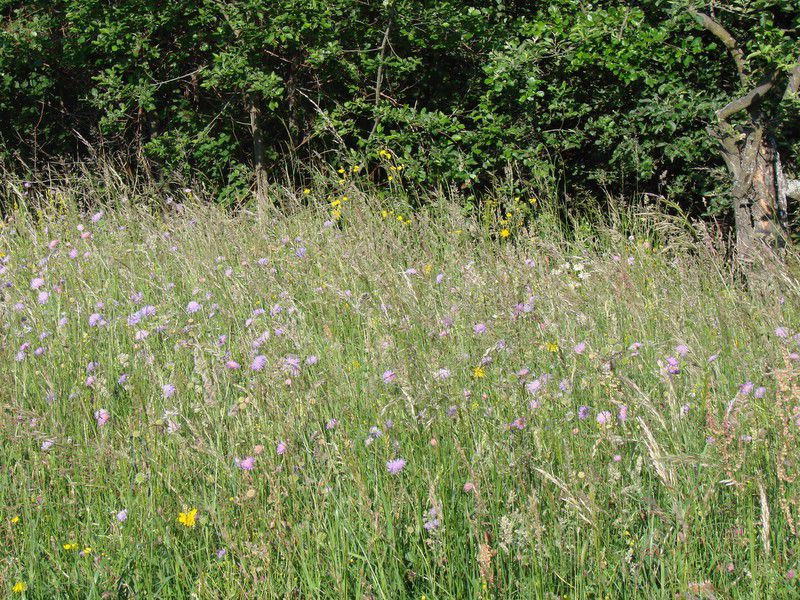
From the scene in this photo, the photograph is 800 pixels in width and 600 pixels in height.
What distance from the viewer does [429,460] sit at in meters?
1.95

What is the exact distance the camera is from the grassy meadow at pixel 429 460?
5.30ft

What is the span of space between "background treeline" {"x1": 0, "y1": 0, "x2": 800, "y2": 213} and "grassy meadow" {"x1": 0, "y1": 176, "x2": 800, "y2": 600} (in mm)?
2905

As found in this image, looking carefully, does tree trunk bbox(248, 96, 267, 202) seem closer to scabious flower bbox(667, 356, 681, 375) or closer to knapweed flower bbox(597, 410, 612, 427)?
scabious flower bbox(667, 356, 681, 375)

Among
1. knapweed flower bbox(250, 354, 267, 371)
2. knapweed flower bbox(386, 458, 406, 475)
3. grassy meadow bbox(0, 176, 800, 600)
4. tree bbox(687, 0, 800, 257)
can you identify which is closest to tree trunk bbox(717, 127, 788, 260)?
tree bbox(687, 0, 800, 257)

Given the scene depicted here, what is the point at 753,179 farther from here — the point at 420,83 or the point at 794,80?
the point at 420,83

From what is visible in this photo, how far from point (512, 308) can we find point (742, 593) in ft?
2.76

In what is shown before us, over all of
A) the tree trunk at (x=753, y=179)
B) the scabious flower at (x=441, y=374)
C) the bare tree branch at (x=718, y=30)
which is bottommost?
the tree trunk at (x=753, y=179)

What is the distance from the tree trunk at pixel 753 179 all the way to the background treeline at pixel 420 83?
0.49ft

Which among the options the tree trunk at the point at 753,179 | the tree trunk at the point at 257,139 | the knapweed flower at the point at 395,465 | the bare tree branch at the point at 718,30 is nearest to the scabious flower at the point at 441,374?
the knapweed flower at the point at 395,465

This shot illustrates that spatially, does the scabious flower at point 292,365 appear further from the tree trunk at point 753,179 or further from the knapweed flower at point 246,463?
the tree trunk at point 753,179

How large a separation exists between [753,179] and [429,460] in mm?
3437

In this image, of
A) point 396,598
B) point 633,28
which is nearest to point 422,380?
point 396,598

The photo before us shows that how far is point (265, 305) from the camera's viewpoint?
10.8 ft

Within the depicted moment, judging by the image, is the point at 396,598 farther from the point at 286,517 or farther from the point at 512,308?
the point at 512,308
